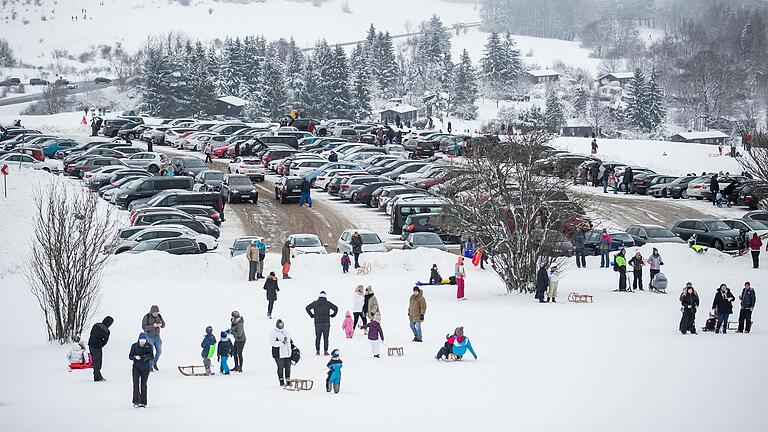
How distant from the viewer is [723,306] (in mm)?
24859

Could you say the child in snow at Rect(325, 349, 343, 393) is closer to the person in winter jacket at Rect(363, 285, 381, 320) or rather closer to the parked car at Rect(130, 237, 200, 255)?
the person in winter jacket at Rect(363, 285, 381, 320)

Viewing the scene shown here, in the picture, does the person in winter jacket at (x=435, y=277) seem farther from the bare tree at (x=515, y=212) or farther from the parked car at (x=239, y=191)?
the parked car at (x=239, y=191)

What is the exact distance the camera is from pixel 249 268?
33.3 meters

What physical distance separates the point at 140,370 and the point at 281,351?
9.63 ft

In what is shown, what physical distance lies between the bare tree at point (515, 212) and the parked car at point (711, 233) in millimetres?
10564

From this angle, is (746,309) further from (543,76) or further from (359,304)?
(543,76)

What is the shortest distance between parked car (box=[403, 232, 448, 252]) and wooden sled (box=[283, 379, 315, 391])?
1802 centimetres

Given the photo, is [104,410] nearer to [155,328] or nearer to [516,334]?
[155,328]

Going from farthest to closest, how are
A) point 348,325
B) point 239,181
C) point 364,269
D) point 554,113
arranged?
point 554,113 < point 239,181 < point 364,269 < point 348,325

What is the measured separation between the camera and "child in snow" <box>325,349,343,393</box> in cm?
1917

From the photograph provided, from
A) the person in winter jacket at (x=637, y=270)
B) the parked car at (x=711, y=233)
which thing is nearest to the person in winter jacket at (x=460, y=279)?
the person in winter jacket at (x=637, y=270)

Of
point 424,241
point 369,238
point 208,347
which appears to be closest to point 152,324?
point 208,347

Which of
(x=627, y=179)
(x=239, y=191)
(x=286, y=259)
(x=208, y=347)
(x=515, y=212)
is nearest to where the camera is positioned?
(x=208, y=347)

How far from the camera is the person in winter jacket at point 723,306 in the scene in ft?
81.3
